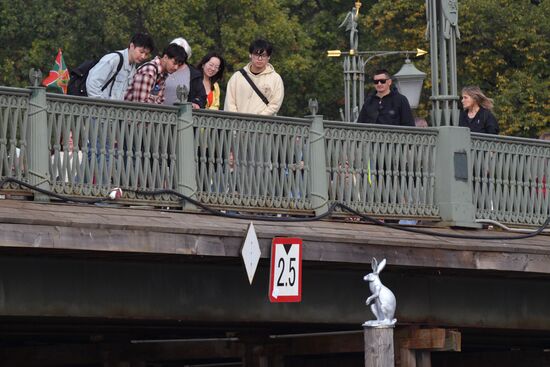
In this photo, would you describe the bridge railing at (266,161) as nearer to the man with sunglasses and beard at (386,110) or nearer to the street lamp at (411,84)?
the man with sunglasses and beard at (386,110)

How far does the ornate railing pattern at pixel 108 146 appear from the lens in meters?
15.5

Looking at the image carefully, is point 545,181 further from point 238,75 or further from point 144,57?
point 144,57

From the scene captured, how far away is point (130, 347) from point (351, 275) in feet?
21.1

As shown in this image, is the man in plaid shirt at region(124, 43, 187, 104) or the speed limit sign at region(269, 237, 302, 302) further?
the man in plaid shirt at region(124, 43, 187, 104)

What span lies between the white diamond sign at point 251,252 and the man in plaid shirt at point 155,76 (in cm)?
207

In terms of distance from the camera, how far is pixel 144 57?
16828mm

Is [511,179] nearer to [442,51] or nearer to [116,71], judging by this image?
[442,51]

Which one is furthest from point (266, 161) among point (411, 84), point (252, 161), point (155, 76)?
point (411, 84)

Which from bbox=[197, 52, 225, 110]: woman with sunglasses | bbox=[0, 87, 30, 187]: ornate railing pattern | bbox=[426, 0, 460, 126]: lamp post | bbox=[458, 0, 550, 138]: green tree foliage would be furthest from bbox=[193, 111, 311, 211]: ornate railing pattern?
bbox=[458, 0, 550, 138]: green tree foliage

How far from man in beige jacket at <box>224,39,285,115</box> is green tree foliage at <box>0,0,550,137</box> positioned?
31338mm

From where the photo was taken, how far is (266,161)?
17.0 metres

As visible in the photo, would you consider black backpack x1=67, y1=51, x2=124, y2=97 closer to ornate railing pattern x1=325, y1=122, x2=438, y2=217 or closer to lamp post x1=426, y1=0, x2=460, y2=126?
ornate railing pattern x1=325, y1=122, x2=438, y2=217

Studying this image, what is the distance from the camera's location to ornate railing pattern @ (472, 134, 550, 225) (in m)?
18.9

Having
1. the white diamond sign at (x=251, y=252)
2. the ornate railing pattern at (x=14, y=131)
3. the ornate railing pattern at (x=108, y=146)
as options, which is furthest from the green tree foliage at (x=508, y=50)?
the ornate railing pattern at (x=14, y=131)
